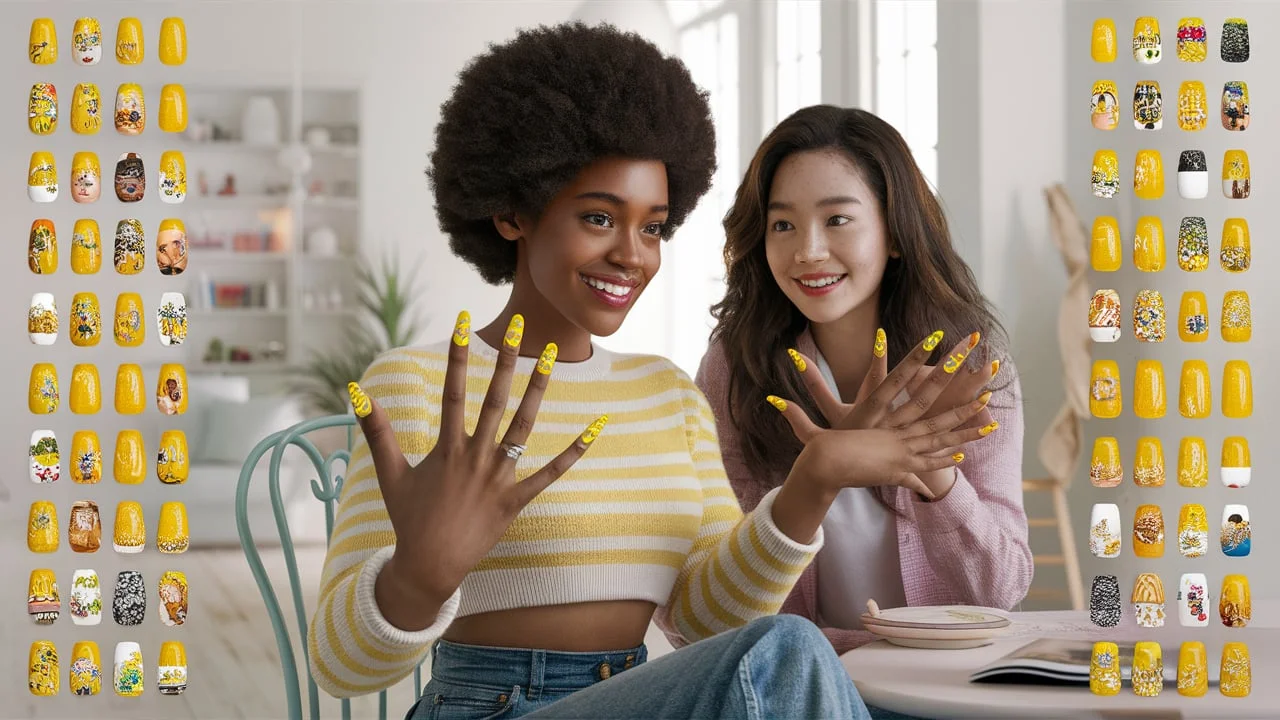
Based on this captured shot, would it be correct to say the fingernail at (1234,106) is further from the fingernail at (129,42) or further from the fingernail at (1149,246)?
the fingernail at (129,42)

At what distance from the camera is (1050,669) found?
118 centimetres

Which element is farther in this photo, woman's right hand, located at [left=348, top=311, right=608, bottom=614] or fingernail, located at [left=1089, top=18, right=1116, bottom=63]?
fingernail, located at [left=1089, top=18, right=1116, bottom=63]

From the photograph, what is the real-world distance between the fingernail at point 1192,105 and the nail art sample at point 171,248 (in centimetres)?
106

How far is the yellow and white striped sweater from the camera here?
1238 millimetres

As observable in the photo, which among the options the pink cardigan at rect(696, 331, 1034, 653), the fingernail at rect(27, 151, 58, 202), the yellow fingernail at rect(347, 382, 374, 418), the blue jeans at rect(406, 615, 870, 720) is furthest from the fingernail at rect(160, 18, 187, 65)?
the pink cardigan at rect(696, 331, 1034, 653)

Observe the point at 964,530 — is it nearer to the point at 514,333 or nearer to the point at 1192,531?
the point at 1192,531

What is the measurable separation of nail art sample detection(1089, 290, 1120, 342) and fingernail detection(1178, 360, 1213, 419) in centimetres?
8

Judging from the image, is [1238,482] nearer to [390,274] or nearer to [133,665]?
[133,665]

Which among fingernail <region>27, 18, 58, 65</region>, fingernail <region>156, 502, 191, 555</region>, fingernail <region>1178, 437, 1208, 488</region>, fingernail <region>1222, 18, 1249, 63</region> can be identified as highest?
fingernail <region>27, 18, 58, 65</region>

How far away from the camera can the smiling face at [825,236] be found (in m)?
1.76

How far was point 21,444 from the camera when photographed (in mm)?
7137

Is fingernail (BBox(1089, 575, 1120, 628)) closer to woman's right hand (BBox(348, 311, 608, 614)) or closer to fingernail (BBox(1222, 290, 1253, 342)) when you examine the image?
fingernail (BBox(1222, 290, 1253, 342))

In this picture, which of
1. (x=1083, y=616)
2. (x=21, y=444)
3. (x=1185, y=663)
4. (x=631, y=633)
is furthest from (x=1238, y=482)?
(x=21, y=444)

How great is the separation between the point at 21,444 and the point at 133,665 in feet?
21.6
